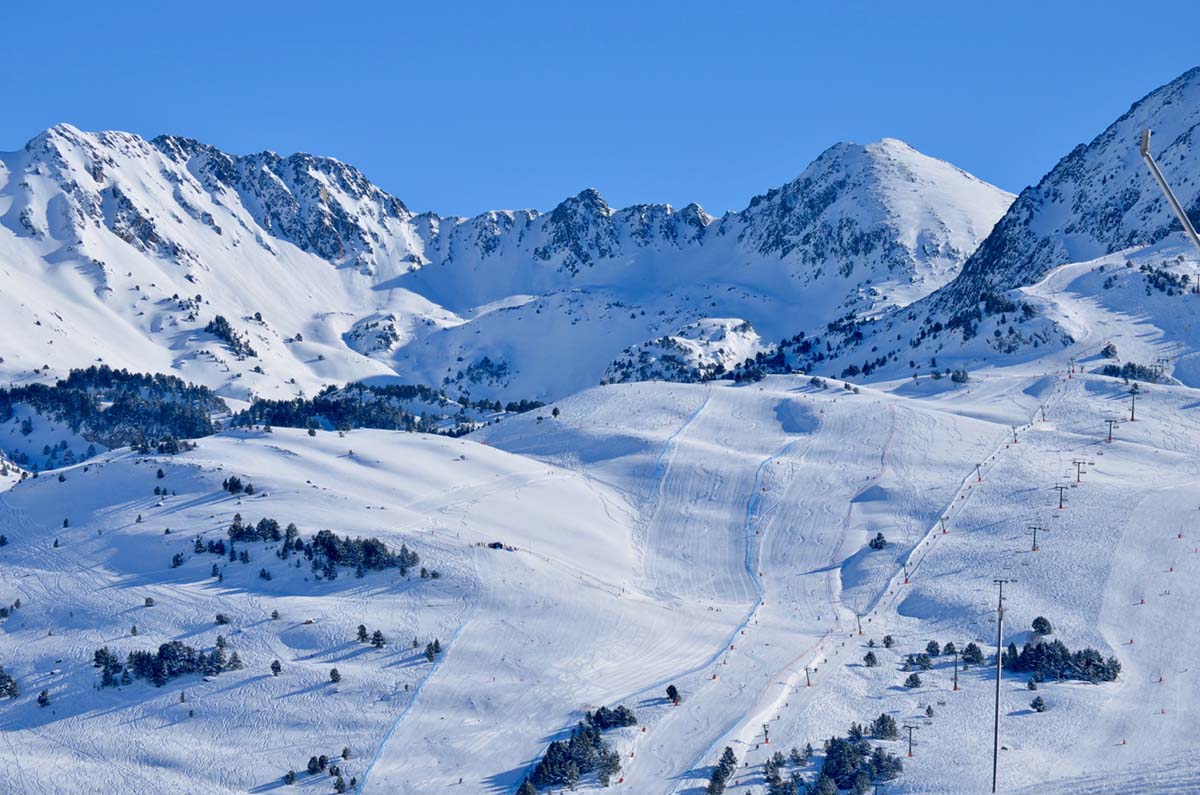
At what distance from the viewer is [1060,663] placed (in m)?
96.2

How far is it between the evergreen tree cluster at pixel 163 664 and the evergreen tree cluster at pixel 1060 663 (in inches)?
2228

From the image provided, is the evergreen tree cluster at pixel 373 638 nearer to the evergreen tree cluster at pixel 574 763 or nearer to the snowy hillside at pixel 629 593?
the snowy hillside at pixel 629 593

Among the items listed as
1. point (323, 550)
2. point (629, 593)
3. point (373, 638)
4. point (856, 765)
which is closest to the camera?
point (856, 765)

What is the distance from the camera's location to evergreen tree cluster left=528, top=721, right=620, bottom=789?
82.8m

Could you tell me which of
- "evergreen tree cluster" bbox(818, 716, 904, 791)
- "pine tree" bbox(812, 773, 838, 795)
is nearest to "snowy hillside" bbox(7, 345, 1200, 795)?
"evergreen tree cluster" bbox(818, 716, 904, 791)

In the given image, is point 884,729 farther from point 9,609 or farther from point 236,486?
point 236,486

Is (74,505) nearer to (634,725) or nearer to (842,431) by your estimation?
(634,725)

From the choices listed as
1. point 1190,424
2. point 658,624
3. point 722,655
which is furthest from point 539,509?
point 1190,424

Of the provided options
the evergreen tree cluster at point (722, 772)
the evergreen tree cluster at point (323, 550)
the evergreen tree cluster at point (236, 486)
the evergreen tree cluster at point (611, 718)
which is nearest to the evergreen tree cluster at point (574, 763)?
the evergreen tree cluster at point (611, 718)

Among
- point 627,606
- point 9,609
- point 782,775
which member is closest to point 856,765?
point 782,775

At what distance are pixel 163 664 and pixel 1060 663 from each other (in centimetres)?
6451

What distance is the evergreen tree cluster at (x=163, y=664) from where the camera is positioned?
101m

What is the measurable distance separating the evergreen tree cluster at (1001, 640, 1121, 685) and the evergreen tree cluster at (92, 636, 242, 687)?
5659cm

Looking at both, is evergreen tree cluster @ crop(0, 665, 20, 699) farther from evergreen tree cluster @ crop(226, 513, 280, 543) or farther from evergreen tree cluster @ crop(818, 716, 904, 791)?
evergreen tree cluster @ crop(818, 716, 904, 791)
